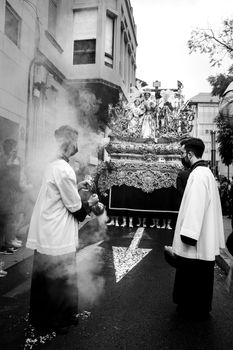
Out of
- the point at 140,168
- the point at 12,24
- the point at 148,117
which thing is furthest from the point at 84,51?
the point at 148,117

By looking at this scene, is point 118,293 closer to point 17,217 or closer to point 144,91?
point 17,217

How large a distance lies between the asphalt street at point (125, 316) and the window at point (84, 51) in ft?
7.75

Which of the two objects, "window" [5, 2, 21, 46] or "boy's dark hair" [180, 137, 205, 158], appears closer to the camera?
"window" [5, 2, 21, 46]

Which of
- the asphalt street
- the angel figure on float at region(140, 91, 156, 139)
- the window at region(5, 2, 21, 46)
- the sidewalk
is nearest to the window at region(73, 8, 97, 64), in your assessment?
the window at region(5, 2, 21, 46)

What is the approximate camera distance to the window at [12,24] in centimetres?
292

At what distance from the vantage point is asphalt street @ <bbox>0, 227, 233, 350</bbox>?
267 centimetres

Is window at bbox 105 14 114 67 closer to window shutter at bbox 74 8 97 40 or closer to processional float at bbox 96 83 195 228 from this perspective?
window shutter at bbox 74 8 97 40

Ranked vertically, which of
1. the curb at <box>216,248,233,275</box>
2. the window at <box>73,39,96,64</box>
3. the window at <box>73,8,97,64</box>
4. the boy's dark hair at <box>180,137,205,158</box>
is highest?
the window at <box>73,8,97,64</box>

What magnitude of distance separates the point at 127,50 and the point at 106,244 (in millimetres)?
3776

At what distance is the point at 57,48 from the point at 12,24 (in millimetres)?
440

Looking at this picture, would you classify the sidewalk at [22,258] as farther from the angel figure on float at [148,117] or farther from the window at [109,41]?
the angel figure on float at [148,117]

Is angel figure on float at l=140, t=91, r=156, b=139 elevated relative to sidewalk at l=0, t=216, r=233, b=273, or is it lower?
elevated

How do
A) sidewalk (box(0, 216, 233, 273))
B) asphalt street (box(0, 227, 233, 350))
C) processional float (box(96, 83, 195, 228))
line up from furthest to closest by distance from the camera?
processional float (box(96, 83, 195, 228))
sidewalk (box(0, 216, 233, 273))
asphalt street (box(0, 227, 233, 350))

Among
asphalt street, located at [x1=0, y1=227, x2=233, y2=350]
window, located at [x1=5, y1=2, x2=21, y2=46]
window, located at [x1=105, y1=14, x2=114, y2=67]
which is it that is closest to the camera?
asphalt street, located at [x1=0, y1=227, x2=233, y2=350]
